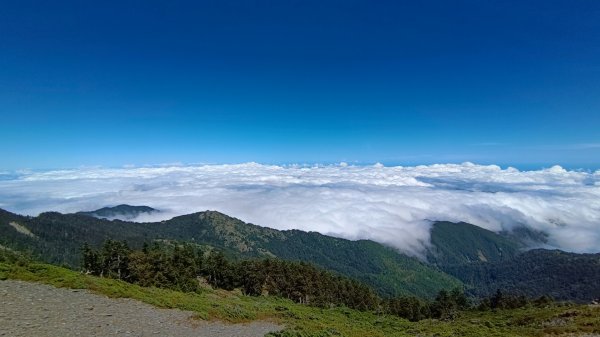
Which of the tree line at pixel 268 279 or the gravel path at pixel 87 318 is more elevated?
the gravel path at pixel 87 318

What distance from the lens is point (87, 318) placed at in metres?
21.7

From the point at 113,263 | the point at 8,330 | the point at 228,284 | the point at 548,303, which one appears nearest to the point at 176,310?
the point at 8,330

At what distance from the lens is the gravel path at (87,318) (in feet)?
62.2

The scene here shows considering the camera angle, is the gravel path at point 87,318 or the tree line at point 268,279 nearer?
the gravel path at point 87,318

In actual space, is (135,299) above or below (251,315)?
above

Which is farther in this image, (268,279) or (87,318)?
(268,279)

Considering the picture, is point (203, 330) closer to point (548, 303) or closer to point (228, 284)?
point (228, 284)

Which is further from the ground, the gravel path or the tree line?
the gravel path

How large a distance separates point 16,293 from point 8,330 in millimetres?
8325

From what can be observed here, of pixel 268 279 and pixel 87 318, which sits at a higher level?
pixel 87 318

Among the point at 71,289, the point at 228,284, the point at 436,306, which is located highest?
the point at 71,289

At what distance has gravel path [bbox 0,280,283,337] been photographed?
62.2 ft

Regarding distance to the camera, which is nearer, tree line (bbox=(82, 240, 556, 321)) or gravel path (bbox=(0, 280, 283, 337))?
gravel path (bbox=(0, 280, 283, 337))

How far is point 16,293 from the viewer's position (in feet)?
78.8
